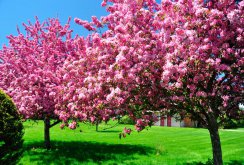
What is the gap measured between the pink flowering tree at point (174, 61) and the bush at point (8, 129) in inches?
109

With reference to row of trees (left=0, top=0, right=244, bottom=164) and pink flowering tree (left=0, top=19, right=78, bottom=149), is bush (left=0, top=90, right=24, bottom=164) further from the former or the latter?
pink flowering tree (left=0, top=19, right=78, bottom=149)

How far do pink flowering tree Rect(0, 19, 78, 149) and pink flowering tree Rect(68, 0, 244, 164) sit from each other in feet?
19.8

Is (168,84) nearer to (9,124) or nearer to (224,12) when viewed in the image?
(224,12)

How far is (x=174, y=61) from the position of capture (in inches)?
321

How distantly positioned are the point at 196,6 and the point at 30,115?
11.1 metres

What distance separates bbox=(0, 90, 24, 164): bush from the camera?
9.37 m

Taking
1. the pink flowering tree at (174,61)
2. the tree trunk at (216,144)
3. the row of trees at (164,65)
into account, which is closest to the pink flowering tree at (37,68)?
the row of trees at (164,65)

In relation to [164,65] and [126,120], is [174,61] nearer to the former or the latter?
[164,65]

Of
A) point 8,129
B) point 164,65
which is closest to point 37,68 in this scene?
point 8,129

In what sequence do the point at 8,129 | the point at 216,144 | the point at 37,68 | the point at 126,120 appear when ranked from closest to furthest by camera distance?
1. the point at 8,129
2. the point at 216,144
3. the point at 126,120
4. the point at 37,68

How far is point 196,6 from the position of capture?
8383 mm

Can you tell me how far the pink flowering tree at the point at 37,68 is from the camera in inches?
605

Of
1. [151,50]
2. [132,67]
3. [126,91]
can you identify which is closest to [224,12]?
[151,50]

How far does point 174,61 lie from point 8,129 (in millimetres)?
6201
